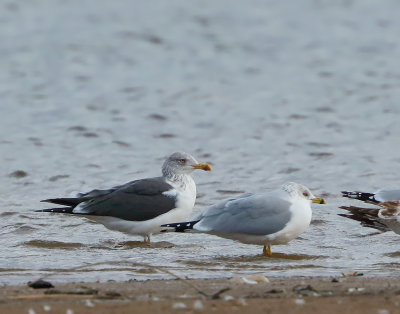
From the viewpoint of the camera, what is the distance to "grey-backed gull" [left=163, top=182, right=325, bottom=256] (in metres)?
7.64

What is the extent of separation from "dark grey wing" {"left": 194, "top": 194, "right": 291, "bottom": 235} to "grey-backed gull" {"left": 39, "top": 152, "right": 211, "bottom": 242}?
2.66ft

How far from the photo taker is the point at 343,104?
15.5 m

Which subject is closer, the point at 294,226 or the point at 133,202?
the point at 294,226

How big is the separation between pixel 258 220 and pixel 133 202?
1418mm

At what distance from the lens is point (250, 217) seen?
7.69m

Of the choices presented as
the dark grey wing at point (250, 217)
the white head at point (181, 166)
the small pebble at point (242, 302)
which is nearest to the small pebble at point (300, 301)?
the small pebble at point (242, 302)

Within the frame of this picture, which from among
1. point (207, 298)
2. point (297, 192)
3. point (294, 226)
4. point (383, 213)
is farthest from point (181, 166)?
point (207, 298)

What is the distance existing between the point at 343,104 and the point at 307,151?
3072mm

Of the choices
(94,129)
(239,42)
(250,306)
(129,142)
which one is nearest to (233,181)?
(129,142)

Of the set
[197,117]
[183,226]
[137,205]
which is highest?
[197,117]

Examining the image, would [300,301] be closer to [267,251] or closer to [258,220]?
[258,220]

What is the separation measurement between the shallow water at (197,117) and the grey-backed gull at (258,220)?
193 millimetres

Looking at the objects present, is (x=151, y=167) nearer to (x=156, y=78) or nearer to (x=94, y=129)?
(x=94, y=129)

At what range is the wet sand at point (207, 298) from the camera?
16.5 feet
